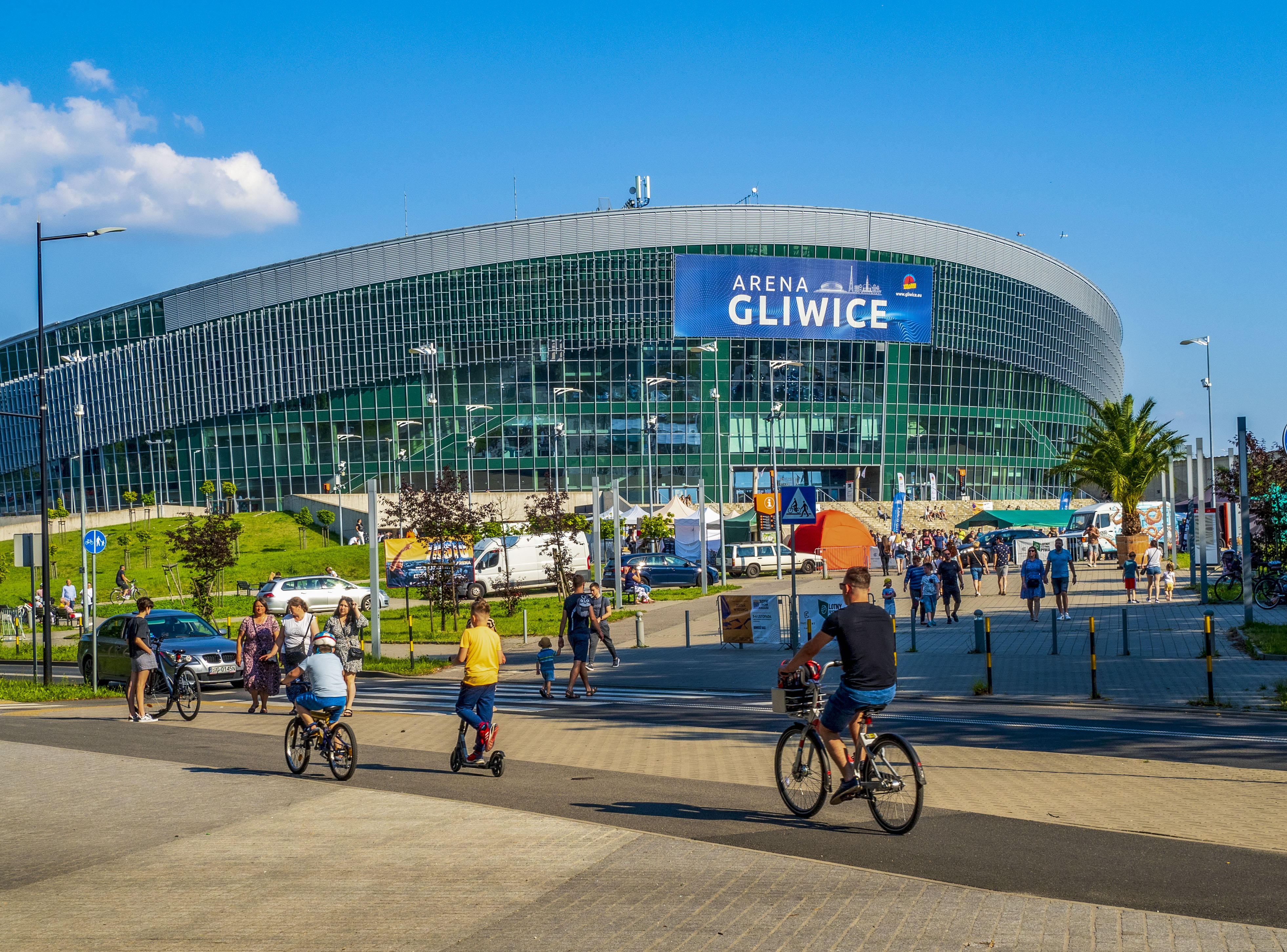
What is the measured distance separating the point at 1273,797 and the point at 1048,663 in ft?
34.9

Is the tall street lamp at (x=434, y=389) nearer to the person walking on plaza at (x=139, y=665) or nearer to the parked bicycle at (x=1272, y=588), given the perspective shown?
the parked bicycle at (x=1272, y=588)

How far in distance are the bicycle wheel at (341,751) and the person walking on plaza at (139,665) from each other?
271 inches

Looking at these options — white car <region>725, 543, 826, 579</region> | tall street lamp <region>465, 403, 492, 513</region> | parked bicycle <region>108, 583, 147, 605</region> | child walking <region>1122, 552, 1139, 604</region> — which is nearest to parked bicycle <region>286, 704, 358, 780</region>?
child walking <region>1122, 552, 1139, 604</region>

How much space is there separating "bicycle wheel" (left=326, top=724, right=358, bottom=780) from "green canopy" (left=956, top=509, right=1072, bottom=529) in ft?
180

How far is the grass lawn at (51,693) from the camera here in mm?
21125

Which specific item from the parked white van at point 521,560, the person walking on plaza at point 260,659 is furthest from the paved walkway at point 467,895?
the parked white van at point 521,560

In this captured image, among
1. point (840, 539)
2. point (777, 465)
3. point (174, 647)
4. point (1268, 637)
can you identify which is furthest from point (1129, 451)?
point (174, 647)

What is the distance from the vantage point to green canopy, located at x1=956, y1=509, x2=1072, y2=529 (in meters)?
62.2

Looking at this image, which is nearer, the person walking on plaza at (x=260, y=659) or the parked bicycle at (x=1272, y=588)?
the person walking on plaza at (x=260, y=659)

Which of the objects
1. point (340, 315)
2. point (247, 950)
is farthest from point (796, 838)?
point (340, 315)

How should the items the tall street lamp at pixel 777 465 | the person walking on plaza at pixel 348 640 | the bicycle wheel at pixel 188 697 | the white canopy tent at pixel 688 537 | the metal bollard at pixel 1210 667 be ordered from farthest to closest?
the white canopy tent at pixel 688 537 → the tall street lamp at pixel 777 465 → the bicycle wheel at pixel 188 697 → the person walking on plaza at pixel 348 640 → the metal bollard at pixel 1210 667

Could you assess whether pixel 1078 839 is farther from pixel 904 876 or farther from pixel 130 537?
pixel 130 537

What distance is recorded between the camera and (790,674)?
8680 mm

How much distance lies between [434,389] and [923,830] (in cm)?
8172
